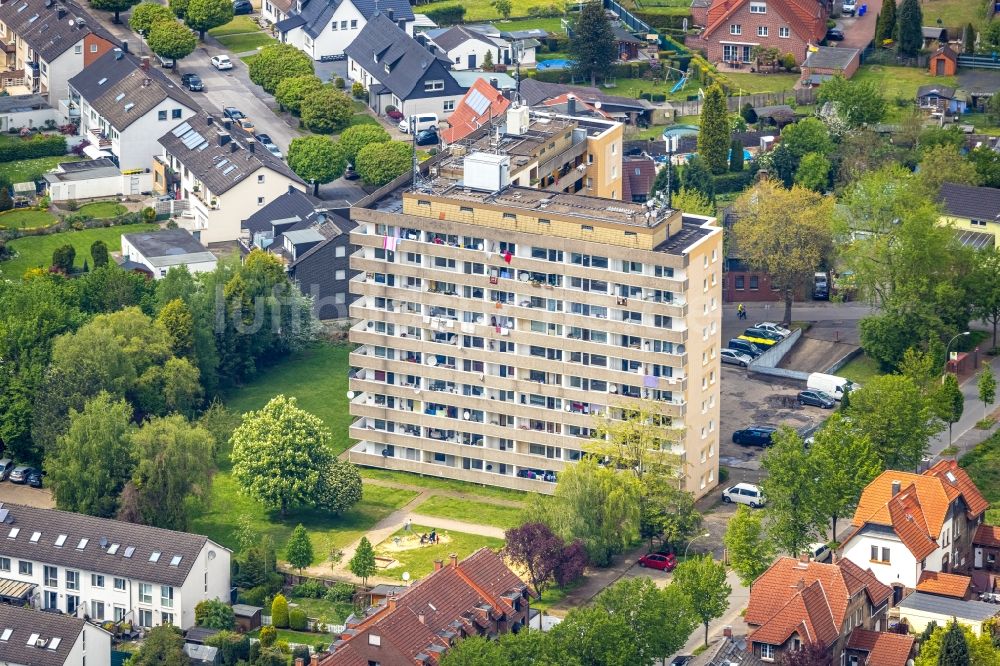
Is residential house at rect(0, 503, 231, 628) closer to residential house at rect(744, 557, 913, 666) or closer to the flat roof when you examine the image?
residential house at rect(744, 557, 913, 666)

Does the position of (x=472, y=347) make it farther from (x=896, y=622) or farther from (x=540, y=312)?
(x=896, y=622)

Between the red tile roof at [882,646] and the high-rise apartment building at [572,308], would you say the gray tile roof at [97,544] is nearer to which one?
the high-rise apartment building at [572,308]

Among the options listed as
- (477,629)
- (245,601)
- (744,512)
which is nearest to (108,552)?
(245,601)

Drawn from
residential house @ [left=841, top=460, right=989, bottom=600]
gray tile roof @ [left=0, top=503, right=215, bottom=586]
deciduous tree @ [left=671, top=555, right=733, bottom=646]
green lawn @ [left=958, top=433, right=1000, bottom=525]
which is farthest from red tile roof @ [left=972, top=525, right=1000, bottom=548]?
gray tile roof @ [left=0, top=503, right=215, bottom=586]

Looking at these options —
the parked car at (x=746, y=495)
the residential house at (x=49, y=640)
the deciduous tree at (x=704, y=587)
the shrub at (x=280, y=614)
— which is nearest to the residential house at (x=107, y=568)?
the shrub at (x=280, y=614)

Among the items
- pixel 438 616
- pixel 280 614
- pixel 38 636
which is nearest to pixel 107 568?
pixel 38 636

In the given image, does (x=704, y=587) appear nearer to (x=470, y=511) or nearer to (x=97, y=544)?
(x=470, y=511)
